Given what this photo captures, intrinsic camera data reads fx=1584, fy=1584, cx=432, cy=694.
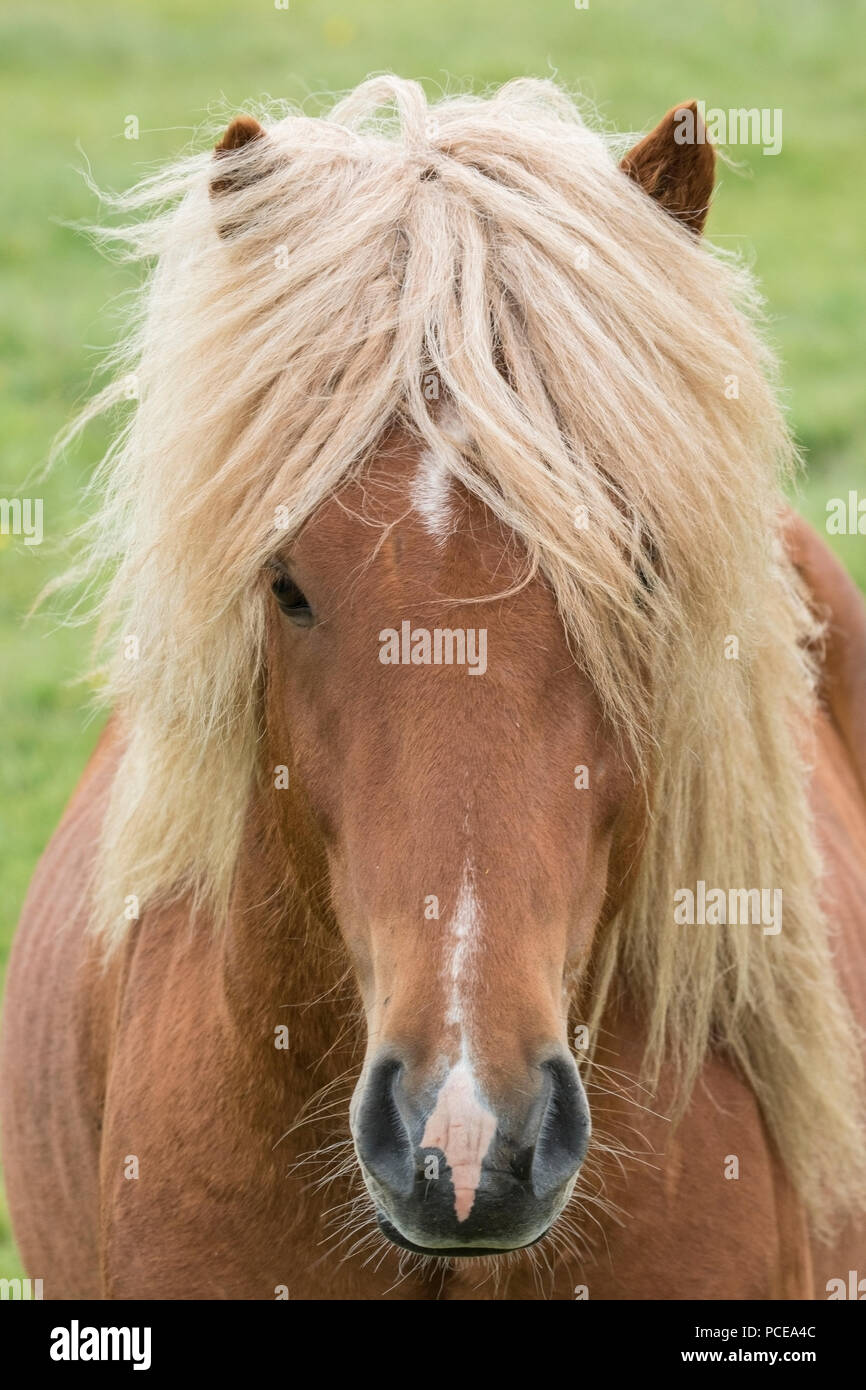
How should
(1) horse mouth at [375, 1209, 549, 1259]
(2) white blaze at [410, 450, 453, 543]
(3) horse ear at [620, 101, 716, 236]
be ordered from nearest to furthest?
1. (1) horse mouth at [375, 1209, 549, 1259]
2. (2) white blaze at [410, 450, 453, 543]
3. (3) horse ear at [620, 101, 716, 236]

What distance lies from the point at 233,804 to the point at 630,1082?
0.77 meters

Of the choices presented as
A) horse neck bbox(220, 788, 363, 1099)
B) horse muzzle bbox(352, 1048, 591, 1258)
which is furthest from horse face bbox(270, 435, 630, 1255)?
horse neck bbox(220, 788, 363, 1099)

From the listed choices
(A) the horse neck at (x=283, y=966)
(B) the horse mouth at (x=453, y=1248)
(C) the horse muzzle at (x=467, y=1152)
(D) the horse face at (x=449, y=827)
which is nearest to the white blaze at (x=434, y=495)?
(D) the horse face at (x=449, y=827)

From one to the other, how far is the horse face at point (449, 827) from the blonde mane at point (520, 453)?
0.22ft

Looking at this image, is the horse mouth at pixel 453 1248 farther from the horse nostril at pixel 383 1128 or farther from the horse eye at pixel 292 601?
the horse eye at pixel 292 601

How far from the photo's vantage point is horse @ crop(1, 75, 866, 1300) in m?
1.94

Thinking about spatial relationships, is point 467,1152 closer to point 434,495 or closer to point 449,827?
point 449,827

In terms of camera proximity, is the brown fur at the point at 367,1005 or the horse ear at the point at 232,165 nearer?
the brown fur at the point at 367,1005

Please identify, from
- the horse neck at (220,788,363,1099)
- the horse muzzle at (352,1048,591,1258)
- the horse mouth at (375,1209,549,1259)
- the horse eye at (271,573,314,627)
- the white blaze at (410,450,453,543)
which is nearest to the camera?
the horse muzzle at (352,1048,591,1258)

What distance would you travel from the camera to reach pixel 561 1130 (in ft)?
6.21

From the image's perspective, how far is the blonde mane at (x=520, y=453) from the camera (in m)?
2.12

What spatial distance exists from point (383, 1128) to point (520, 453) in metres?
0.86

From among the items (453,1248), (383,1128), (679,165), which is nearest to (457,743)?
(383,1128)

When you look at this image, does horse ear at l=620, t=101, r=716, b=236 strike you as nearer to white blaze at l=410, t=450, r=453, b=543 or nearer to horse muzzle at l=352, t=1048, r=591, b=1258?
white blaze at l=410, t=450, r=453, b=543
